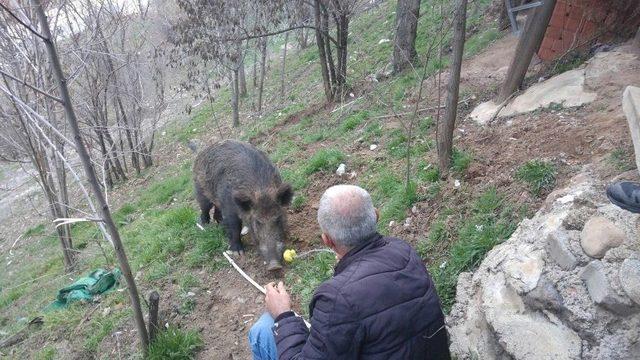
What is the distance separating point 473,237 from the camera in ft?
14.8

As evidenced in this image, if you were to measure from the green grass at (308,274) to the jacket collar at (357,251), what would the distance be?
2194 millimetres

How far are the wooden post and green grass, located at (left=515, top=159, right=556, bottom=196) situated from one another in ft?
11.6

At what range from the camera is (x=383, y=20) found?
16672 millimetres

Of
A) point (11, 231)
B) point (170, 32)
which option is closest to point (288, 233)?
point (170, 32)

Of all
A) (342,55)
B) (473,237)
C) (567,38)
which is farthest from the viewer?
(342,55)

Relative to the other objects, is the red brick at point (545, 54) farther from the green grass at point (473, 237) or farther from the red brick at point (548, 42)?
the green grass at point (473, 237)

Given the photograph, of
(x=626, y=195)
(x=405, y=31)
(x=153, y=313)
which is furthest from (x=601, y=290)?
(x=405, y=31)

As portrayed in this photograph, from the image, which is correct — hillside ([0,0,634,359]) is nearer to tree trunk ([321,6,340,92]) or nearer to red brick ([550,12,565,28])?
tree trunk ([321,6,340,92])

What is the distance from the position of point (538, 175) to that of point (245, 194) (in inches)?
124

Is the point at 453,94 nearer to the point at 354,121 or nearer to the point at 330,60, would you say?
the point at 354,121

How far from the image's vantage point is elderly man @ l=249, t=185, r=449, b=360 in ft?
8.63

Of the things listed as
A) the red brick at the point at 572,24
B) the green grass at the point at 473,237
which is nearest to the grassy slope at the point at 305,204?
the green grass at the point at 473,237

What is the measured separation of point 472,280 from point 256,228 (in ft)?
8.86

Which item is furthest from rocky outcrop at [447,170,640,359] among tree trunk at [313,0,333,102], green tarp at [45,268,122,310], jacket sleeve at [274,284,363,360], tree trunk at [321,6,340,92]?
tree trunk at [321,6,340,92]
